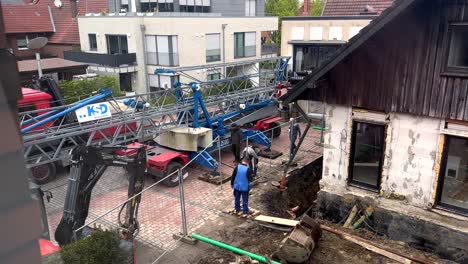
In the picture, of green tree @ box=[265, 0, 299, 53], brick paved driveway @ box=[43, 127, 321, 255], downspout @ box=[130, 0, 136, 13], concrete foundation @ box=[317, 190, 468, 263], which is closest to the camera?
concrete foundation @ box=[317, 190, 468, 263]

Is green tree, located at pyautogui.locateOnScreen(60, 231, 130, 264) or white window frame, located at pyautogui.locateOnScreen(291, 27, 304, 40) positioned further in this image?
white window frame, located at pyautogui.locateOnScreen(291, 27, 304, 40)

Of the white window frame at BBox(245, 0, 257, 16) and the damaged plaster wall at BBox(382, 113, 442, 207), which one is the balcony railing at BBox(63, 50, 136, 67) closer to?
the white window frame at BBox(245, 0, 257, 16)

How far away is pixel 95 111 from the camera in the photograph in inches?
A: 457

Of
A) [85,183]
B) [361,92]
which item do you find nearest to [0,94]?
[85,183]

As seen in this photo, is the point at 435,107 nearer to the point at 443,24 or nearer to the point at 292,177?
the point at 443,24

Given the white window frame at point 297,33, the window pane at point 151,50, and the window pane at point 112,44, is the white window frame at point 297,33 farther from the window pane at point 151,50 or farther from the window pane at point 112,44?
the window pane at point 112,44

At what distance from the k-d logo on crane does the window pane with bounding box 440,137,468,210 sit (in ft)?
29.6

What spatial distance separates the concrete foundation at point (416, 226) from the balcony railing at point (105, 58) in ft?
66.8

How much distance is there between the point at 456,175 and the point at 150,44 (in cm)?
2309

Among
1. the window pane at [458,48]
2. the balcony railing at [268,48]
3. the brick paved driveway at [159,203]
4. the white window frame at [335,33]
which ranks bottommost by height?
the brick paved driveway at [159,203]

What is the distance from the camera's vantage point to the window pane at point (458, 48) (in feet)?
25.5

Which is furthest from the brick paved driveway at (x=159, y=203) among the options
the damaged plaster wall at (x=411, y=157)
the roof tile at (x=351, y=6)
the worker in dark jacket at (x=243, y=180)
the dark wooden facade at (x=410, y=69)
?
the roof tile at (x=351, y=6)

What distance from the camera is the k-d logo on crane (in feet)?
37.5

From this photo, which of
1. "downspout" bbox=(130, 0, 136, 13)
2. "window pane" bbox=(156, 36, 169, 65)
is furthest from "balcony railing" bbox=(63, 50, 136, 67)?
"downspout" bbox=(130, 0, 136, 13)
